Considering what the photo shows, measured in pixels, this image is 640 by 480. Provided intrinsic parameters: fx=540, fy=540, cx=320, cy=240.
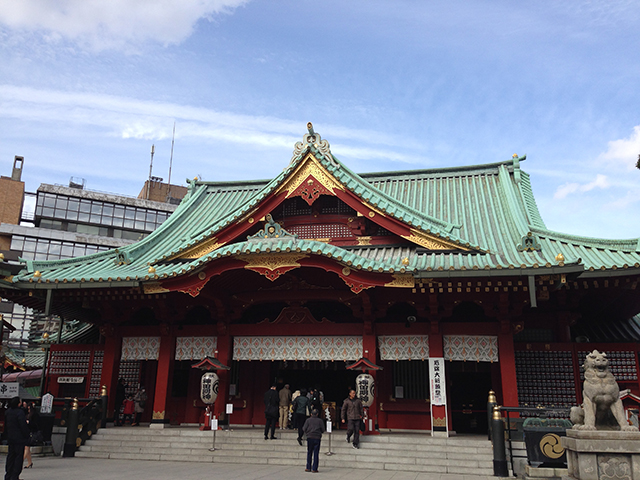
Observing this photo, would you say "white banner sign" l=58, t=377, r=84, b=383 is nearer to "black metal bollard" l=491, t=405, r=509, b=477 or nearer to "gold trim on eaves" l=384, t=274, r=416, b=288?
"gold trim on eaves" l=384, t=274, r=416, b=288

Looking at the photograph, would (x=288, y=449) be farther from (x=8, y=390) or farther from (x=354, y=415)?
(x=8, y=390)

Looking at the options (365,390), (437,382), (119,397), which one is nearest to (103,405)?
(119,397)

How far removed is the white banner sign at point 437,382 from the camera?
610 inches

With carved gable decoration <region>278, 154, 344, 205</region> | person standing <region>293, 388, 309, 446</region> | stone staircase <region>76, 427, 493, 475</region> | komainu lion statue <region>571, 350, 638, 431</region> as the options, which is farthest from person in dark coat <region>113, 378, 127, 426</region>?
komainu lion statue <region>571, 350, 638, 431</region>

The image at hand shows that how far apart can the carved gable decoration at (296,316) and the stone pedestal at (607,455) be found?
30.5 feet

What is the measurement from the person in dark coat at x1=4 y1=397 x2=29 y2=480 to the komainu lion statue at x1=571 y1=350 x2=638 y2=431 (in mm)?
10219

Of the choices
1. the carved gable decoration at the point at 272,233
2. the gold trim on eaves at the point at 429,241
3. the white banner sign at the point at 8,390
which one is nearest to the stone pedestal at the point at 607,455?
the gold trim on eaves at the point at 429,241

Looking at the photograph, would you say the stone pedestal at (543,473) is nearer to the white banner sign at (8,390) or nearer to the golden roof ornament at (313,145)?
the golden roof ornament at (313,145)

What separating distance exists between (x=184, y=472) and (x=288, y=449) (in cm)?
321

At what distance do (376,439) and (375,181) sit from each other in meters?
12.2

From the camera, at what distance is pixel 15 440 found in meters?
10.3

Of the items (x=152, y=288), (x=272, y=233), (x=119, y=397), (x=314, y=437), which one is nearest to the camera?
(x=314, y=437)

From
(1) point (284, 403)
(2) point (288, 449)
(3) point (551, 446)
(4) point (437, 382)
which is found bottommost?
(2) point (288, 449)

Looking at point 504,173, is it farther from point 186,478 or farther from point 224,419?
point 186,478
